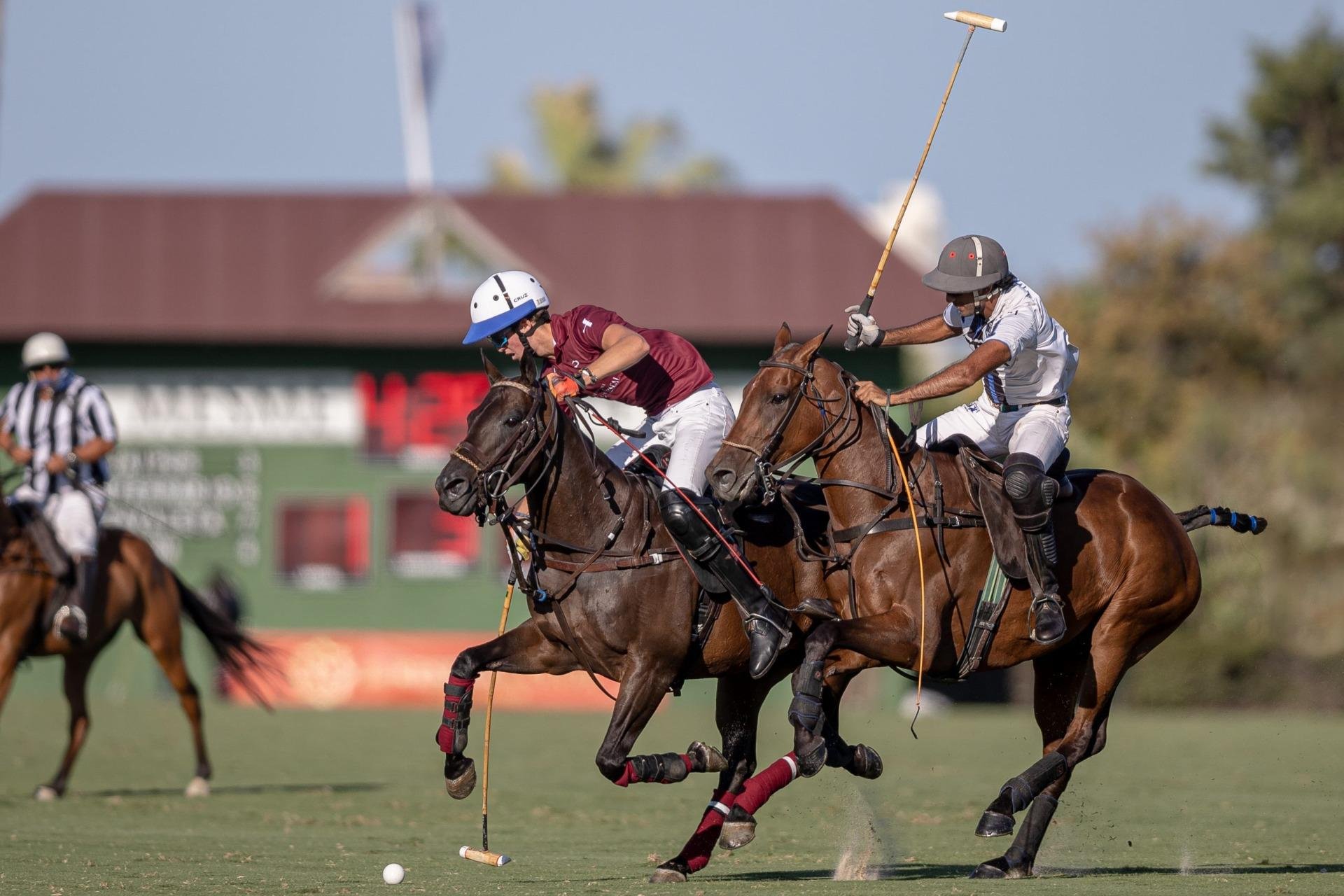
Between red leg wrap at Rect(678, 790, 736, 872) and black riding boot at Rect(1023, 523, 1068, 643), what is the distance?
165 centimetres

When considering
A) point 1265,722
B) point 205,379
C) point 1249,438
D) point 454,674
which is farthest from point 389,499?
point 454,674

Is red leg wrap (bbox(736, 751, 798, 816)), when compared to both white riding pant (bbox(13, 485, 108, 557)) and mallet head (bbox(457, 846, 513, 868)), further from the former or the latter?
white riding pant (bbox(13, 485, 108, 557))

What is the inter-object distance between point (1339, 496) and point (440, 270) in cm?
1448

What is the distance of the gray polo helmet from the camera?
31.5 ft

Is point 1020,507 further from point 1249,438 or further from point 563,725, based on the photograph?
point 1249,438

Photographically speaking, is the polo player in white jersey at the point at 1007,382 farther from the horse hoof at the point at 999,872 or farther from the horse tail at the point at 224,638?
the horse tail at the point at 224,638

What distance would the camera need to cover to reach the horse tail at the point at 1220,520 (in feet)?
34.3

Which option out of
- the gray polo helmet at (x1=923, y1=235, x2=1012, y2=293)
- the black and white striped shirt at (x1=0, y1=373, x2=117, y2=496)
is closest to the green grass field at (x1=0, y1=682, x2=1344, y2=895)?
the black and white striped shirt at (x1=0, y1=373, x2=117, y2=496)

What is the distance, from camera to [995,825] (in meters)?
9.10

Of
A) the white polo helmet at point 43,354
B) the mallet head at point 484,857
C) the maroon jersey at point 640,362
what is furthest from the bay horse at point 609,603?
the white polo helmet at point 43,354

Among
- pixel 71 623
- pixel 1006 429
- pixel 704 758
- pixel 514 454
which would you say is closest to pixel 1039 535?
pixel 1006 429

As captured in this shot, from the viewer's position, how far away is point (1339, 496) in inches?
1233

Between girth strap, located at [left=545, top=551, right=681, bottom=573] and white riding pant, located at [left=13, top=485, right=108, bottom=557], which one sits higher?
girth strap, located at [left=545, top=551, right=681, bottom=573]

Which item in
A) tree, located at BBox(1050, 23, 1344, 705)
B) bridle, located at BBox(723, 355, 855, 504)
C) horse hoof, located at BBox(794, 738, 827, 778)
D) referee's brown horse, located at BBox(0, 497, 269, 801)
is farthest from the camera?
tree, located at BBox(1050, 23, 1344, 705)
